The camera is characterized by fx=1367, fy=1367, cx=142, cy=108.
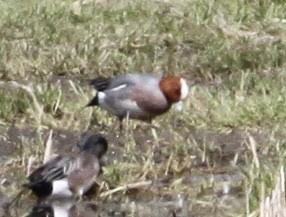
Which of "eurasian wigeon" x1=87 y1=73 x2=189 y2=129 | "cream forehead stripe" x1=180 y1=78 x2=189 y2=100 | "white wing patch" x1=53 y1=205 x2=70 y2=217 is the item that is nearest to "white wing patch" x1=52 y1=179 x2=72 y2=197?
"white wing patch" x1=53 y1=205 x2=70 y2=217

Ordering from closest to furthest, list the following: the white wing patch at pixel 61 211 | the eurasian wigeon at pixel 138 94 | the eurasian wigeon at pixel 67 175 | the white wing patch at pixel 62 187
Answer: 1. the white wing patch at pixel 61 211
2. the eurasian wigeon at pixel 67 175
3. the white wing patch at pixel 62 187
4. the eurasian wigeon at pixel 138 94

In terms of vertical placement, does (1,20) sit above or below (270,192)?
below

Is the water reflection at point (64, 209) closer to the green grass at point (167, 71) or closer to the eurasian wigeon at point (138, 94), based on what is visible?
the green grass at point (167, 71)

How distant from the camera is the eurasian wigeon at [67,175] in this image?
7.68 meters

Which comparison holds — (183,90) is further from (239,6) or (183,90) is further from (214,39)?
(239,6)

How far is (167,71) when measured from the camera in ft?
35.6

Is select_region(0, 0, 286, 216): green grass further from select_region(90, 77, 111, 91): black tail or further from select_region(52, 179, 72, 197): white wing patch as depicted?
select_region(52, 179, 72, 197): white wing patch

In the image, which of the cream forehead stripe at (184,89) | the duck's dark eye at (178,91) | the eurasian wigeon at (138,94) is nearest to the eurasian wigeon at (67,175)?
the eurasian wigeon at (138,94)

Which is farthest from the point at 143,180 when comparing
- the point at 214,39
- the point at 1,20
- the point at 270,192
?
the point at 1,20

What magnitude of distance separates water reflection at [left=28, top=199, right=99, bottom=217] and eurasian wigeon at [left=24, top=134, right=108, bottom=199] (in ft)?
0.18

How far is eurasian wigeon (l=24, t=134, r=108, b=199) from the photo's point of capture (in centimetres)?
768

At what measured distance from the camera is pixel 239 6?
12.4 metres

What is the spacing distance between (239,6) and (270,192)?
5748 millimetres

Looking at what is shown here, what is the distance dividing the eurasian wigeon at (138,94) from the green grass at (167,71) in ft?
0.30
